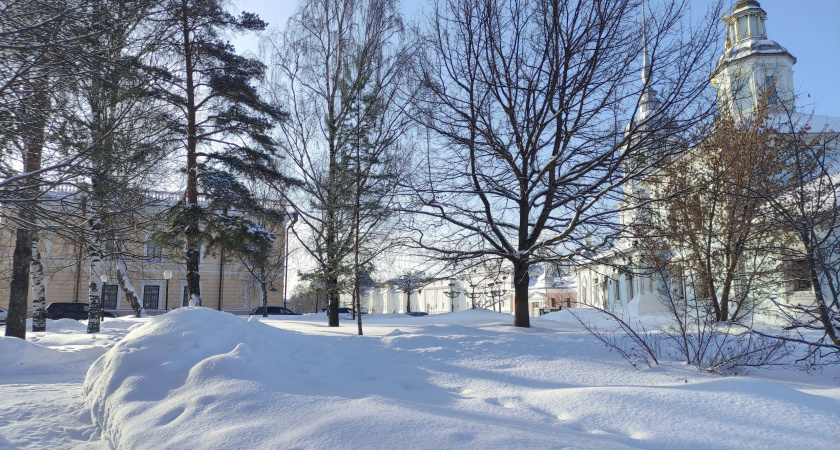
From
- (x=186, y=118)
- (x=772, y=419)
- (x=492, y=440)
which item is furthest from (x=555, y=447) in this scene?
(x=186, y=118)

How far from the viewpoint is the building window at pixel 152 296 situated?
3888 centimetres

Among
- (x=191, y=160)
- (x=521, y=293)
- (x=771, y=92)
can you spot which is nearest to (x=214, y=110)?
(x=191, y=160)

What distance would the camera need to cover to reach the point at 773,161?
16531mm

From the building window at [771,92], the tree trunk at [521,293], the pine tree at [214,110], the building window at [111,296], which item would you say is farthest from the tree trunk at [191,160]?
the building window at [111,296]

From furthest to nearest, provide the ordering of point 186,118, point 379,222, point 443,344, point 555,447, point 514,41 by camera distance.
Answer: point 186,118 → point 379,222 → point 514,41 → point 443,344 → point 555,447

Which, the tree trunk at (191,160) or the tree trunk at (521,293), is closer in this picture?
the tree trunk at (521,293)

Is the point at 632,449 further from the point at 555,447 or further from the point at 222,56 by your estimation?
the point at 222,56

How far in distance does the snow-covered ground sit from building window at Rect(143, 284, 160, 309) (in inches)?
1294

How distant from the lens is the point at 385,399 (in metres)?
4.77

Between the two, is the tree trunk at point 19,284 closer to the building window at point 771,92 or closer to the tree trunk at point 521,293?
the tree trunk at point 521,293

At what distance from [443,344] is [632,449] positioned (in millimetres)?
5684

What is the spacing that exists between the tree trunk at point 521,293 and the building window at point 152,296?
115 ft

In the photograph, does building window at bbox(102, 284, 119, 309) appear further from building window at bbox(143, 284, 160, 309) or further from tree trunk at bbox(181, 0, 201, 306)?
tree trunk at bbox(181, 0, 201, 306)

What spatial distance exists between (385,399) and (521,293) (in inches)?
317
